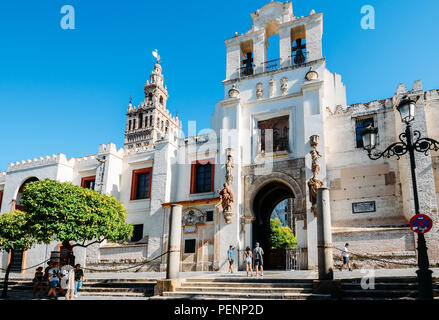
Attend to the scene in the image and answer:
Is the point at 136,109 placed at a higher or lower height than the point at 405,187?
higher

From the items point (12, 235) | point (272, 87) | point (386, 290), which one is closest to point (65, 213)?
point (12, 235)

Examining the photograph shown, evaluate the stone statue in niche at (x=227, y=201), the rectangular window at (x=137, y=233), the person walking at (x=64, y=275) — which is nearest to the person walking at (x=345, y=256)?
the stone statue in niche at (x=227, y=201)

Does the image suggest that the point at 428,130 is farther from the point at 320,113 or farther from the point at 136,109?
the point at 136,109

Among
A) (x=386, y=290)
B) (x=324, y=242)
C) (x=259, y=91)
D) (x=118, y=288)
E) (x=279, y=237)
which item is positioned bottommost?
(x=118, y=288)

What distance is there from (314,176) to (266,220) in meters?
5.87

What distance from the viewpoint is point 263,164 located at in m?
21.1

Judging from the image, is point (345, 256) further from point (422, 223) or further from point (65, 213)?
point (65, 213)

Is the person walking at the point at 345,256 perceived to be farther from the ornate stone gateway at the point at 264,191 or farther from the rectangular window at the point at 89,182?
the rectangular window at the point at 89,182

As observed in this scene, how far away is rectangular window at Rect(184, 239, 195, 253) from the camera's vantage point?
850 inches

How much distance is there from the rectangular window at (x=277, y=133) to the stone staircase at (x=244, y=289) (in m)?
9.82

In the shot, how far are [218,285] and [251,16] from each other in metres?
18.6

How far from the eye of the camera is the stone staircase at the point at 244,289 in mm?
11062

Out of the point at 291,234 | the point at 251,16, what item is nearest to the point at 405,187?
the point at 251,16

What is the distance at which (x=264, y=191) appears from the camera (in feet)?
72.1
